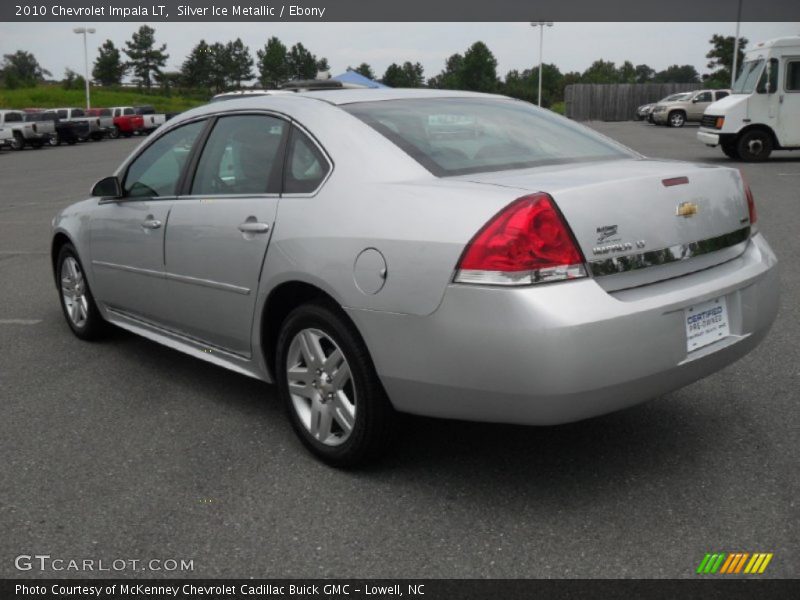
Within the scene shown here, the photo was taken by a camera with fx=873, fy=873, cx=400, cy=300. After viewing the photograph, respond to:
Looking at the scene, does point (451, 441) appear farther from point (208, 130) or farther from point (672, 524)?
point (208, 130)

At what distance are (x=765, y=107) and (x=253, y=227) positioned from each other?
59.3ft

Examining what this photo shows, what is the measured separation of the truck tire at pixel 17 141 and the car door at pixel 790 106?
28.5 metres

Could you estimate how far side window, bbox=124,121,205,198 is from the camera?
4582 millimetres

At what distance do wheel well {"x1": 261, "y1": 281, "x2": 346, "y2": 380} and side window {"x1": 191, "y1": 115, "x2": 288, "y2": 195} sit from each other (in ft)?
1.53

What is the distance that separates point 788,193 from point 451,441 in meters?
11.3

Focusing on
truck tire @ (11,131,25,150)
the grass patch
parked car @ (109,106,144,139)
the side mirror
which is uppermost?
the grass patch

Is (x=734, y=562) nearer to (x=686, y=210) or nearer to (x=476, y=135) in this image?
(x=686, y=210)

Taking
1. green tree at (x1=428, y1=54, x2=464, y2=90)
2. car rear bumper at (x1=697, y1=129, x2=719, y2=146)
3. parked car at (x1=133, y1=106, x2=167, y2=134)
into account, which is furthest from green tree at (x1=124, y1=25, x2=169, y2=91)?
car rear bumper at (x1=697, y1=129, x2=719, y2=146)

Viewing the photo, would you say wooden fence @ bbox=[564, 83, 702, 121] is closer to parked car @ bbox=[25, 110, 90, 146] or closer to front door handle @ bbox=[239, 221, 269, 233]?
parked car @ bbox=[25, 110, 90, 146]

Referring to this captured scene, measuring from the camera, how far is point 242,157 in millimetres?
4133

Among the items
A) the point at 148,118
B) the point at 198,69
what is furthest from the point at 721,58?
the point at 198,69

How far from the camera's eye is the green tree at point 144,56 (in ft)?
353
